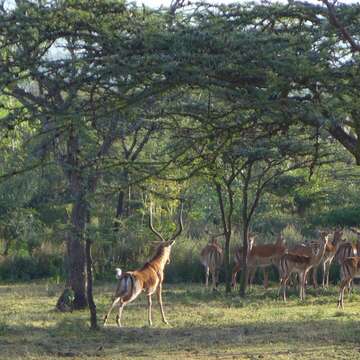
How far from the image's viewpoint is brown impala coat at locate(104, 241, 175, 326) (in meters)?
13.2

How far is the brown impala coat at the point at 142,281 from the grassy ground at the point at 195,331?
1.22 ft

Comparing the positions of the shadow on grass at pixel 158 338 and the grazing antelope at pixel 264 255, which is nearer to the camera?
the shadow on grass at pixel 158 338

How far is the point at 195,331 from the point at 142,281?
4.22 ft

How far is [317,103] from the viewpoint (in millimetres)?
8609

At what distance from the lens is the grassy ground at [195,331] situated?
10.8 m

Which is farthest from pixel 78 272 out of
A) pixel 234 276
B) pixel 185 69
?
pixel 185 69

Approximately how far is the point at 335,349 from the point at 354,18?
4190mm

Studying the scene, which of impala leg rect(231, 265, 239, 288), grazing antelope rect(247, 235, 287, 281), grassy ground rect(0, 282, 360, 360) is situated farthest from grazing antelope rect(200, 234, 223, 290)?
grassy ground rect(0, 282, 360, 360)

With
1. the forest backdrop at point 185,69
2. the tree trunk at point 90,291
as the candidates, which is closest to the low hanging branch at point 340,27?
the forest backdrop at point 185,69

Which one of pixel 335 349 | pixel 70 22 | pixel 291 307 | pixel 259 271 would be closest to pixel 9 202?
pixel 259 271

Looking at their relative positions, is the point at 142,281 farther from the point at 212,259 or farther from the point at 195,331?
the point at 212,259

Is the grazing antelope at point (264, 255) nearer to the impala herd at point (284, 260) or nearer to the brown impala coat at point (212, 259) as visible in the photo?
the impala herd at point (284, 260)

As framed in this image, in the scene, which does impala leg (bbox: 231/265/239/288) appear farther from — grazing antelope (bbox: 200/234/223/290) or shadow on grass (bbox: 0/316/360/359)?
shadow on grass (bbox: 0/316/360/359)

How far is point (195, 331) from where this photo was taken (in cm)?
1268
